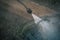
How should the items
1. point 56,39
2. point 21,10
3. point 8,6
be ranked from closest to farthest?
point 8,6 < point 21,10 < point 56,39

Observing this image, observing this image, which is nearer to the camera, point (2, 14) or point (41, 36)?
point (2, 14)

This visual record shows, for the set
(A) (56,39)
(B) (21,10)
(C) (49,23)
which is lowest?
(A) (56,39)

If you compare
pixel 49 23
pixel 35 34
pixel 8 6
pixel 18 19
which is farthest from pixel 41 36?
pixel 8 6

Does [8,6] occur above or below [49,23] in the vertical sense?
above

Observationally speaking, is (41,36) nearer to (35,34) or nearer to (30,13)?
(35,34)

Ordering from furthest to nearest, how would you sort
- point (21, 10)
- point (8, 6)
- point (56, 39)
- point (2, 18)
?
1. point (56, 39)
2. point (21, 10)
3. point (8, 6)
4. point (2, 18)

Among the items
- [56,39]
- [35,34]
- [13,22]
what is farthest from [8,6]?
[56,39]

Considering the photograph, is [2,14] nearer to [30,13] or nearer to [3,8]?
[3,8]

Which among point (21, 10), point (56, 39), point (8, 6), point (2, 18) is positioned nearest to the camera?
Answer: point (2, 18)

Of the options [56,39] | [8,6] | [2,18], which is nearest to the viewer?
[2,18]
